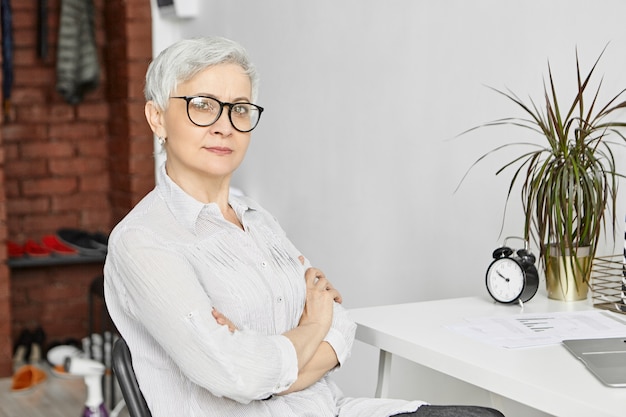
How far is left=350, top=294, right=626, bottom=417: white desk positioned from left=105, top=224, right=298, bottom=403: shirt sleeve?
30cm

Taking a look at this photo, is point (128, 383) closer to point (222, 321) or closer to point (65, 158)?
point (222, 321)

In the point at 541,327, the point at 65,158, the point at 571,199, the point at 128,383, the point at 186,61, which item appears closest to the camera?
the point at 128,383

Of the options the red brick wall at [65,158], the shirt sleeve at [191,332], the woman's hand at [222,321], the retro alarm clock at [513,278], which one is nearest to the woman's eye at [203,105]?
the shirt sleeve at [191,332]

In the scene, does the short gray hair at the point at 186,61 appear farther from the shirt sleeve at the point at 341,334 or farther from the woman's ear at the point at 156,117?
the shirt sleeve at the point at 341,334

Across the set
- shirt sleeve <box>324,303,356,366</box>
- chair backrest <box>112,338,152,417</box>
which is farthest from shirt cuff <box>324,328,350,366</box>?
chair backrest <box>112,338,152,417</box>

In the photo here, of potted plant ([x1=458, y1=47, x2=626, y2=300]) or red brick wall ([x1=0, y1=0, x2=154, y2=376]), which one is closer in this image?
potted plant ([x1=458, y1=47, x2=626, y2=300])

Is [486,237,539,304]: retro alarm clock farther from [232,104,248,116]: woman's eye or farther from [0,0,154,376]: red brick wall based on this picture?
[0,0,154,376]: red brick wall

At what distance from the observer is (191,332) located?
1538 mm

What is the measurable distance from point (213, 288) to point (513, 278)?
76cm

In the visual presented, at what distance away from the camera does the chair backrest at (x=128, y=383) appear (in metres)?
1.64

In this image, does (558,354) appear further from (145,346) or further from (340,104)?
(340,104)

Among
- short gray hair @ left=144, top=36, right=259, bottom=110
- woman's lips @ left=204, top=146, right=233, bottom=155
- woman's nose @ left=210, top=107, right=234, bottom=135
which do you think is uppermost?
short gray hair @ left=144, top=36, right=259, bottom=110

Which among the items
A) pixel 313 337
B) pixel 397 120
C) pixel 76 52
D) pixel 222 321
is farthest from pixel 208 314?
pixel 76 52

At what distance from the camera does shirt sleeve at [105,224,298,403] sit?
1.54 m
